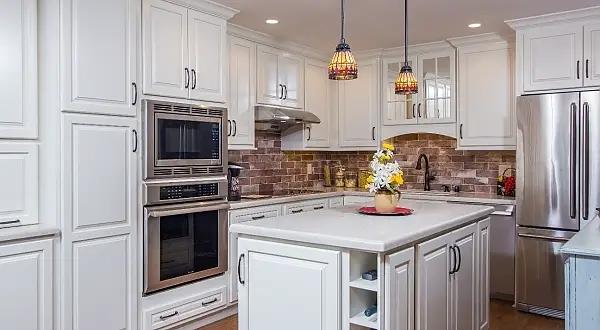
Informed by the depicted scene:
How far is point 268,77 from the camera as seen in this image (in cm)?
477

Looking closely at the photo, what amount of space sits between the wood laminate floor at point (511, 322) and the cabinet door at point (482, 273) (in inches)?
21.4

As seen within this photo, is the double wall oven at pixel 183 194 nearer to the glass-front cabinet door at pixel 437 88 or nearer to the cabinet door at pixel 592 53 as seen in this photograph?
the glass-front cabinet door at pixel 437 88

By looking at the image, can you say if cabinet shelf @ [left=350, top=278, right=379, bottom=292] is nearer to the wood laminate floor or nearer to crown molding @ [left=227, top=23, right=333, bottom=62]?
the wood laminate floor

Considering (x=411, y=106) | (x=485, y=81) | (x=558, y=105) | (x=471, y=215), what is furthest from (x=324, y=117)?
(x=471, y=215)

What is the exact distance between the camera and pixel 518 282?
13.6 ft

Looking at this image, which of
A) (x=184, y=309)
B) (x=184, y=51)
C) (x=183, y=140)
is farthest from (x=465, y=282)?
(x=184, y=51)

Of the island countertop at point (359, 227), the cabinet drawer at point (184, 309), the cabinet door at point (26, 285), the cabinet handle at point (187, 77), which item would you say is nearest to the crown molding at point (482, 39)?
the island countertop at point (359, 227)

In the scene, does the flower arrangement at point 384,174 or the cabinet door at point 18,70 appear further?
the flower arrangement at point 384,174

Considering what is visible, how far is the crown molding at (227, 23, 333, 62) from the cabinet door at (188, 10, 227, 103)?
0.49 meters

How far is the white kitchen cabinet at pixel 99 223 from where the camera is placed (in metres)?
2.85

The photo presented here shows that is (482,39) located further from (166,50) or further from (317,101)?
(166,50)

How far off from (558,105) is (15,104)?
3.92 metres

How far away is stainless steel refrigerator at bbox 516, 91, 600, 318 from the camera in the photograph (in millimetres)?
3840

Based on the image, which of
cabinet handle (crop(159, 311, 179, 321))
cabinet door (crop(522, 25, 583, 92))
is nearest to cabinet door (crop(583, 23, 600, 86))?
cabinet door (crop(522, 25, 583, 92))
